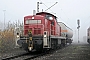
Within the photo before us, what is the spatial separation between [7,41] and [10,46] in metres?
0.79

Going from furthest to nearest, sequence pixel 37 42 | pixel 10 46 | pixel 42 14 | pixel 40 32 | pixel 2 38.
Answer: pixel 10 46 → pixel 2 38 → pixel 42 14 → pixel 40 32 → pixel 37 42

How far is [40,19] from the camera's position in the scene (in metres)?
15.9

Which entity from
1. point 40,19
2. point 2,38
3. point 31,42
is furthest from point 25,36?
point 2,38

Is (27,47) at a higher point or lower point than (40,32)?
lower

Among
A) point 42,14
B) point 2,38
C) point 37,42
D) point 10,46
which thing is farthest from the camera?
point 10,46

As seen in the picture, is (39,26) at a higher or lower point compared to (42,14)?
lower

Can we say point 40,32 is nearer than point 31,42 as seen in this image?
No

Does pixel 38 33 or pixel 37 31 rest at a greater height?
pixel 37 31

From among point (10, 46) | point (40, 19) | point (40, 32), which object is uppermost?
point (40, 19)

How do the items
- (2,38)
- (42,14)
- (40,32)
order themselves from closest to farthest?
(40,32), (42,14), (2,38)

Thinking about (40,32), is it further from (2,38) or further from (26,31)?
(2,38)

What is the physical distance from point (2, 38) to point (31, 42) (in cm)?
564

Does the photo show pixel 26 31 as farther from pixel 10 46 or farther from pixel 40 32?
pixel 10 46

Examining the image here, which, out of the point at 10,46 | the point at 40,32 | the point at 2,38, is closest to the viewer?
the point at 40,32
